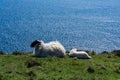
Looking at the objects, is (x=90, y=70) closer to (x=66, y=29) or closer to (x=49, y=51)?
(x=49, y=51)

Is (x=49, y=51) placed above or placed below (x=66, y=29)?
below

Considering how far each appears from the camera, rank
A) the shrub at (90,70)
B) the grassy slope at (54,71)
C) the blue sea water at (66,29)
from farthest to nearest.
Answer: the blue sea water at (66,29) → the shrub at (90,70) → the grassy slope at (54,71)

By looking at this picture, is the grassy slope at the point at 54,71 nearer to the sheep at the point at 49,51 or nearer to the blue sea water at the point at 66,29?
the sheep at the point at 49,51

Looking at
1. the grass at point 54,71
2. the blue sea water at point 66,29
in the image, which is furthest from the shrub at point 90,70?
the blue sea water at point 66,29

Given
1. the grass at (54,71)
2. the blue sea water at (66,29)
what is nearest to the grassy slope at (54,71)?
the grass at (54,71)

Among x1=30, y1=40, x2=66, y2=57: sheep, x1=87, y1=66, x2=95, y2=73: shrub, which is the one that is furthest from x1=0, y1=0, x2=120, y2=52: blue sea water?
x1=87, y1=66, x2=95, y2=73: shrub

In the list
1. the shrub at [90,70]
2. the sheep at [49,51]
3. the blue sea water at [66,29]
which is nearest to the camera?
the shrub at [90,70]

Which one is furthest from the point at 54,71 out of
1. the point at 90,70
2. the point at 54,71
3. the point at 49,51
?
the point at 49,51

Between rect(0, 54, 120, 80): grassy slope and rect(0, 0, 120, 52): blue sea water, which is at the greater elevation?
rect(0, 0, 120, 52): blue sea water

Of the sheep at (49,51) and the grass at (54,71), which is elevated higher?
the sheep at (49,51)

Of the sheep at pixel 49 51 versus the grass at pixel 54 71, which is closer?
the grass at pixel 54 71

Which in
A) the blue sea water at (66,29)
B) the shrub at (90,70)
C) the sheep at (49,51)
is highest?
the blue sea water at (66,29)

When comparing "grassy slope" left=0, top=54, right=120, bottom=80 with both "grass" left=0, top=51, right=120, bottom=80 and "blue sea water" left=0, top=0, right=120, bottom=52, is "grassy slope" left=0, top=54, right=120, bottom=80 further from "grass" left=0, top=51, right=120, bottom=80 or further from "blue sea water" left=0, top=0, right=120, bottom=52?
"blue sea water" left=0, top=0, right=120, bottom=52

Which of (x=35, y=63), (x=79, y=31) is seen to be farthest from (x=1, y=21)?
(x=35, y=63)
